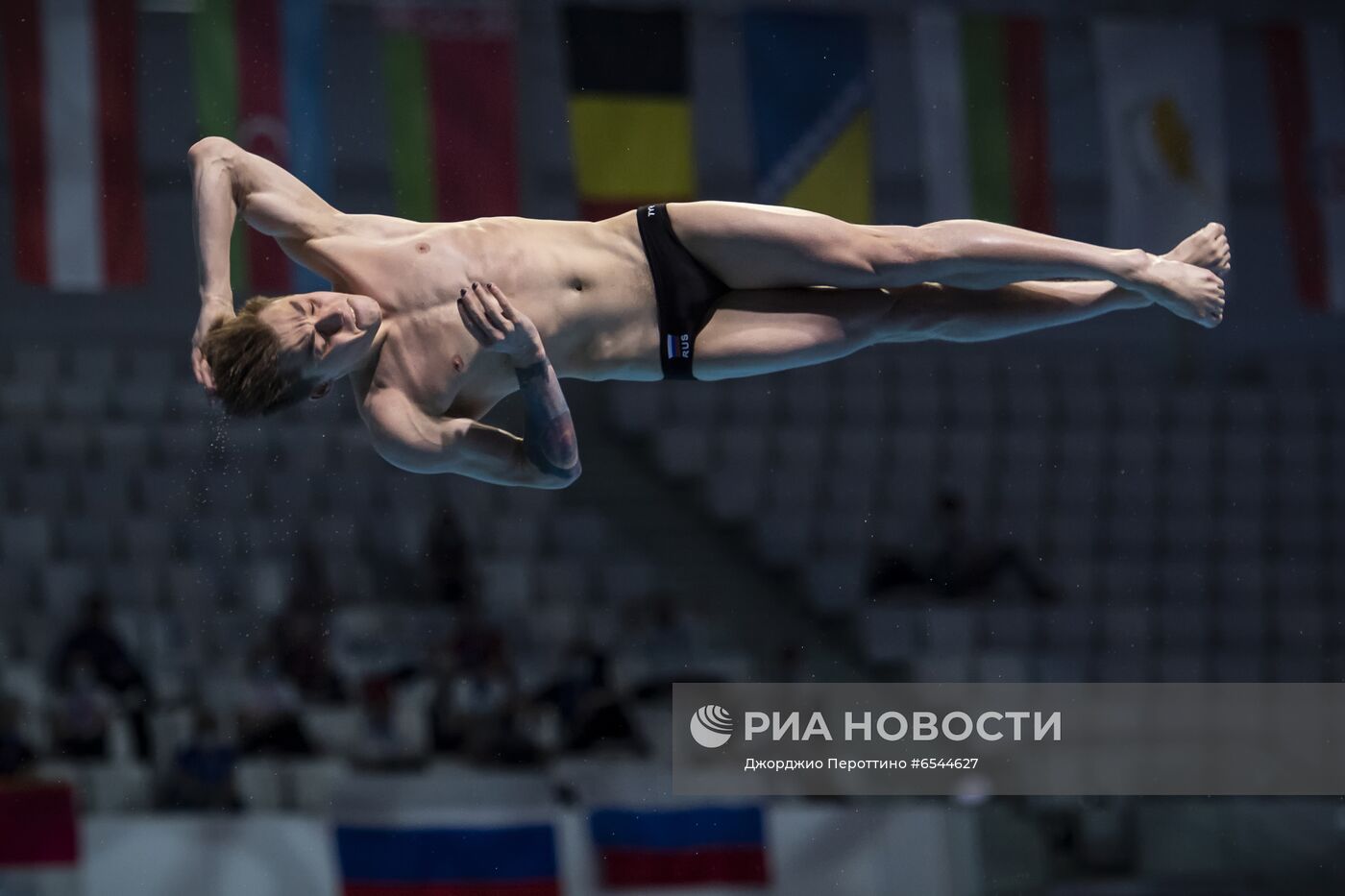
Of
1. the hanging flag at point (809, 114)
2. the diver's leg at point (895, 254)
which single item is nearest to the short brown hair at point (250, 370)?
the diver's leg at point (895, 254)

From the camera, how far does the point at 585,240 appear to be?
13.1 ft

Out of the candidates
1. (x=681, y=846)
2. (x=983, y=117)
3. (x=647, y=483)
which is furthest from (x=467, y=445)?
(x=983, y=117)


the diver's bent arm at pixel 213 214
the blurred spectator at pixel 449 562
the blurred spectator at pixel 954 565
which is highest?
the diver's bent arm at pixel 213 214

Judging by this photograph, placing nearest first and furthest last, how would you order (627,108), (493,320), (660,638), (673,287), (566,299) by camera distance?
1. (493,320)
2. (566,299)
3. (673,287)
4. (660,638)
5. (627,108)

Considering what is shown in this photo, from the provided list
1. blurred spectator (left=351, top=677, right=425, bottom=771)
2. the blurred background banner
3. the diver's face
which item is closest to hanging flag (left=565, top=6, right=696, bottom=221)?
the blurred background banner

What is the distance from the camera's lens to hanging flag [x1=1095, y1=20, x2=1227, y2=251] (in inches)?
339

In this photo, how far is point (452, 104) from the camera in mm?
7969

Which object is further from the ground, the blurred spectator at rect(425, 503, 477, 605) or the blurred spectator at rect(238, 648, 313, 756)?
the blurred spectator at rect(425, 503, 477, 605)

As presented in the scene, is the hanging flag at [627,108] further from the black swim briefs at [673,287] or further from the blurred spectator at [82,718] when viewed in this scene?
the black swim briefs at [673,287]

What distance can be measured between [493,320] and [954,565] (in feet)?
17.8

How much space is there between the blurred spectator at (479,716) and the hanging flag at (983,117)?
348 centimetres

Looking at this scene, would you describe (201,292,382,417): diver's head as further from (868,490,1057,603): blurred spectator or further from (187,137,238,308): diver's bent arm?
(868,490,1057,603): blurred spectator

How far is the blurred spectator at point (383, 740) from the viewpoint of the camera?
696cm

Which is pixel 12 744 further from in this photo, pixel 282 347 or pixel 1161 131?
pixel 1161 131
